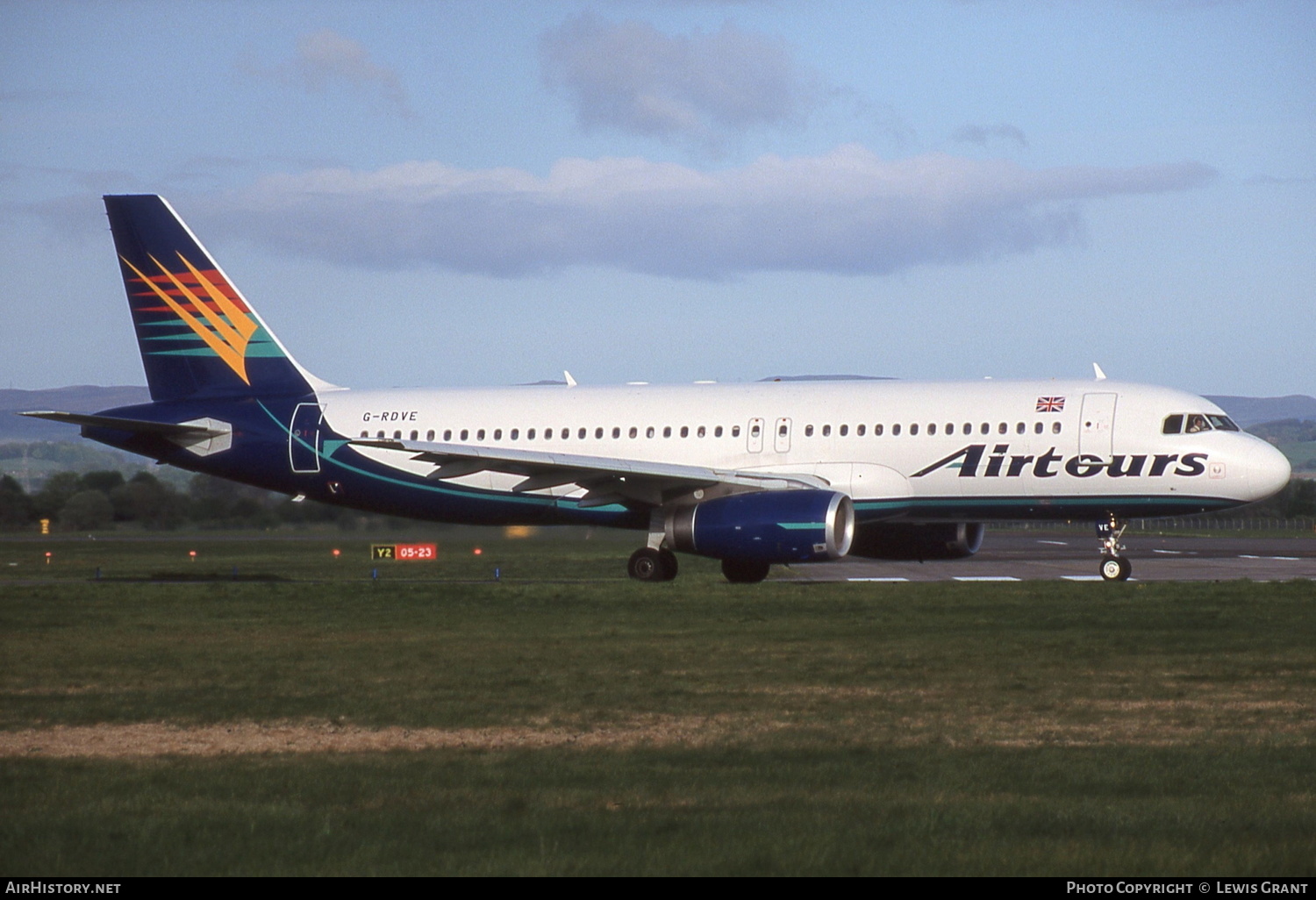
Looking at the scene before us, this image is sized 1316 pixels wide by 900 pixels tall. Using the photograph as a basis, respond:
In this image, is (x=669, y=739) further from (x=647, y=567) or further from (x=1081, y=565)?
(x=1081, y=565)

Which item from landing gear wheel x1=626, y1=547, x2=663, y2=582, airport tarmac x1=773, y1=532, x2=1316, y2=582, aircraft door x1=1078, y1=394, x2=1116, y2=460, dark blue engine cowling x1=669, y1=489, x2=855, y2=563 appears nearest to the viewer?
dark blue engine cowling x1=669, y1=489, x2=855, y2=563

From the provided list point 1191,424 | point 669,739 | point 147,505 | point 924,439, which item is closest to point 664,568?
point 924,439

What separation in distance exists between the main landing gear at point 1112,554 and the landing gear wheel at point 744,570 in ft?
21.2

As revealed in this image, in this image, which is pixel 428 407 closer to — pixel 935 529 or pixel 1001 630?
pixel 935 529

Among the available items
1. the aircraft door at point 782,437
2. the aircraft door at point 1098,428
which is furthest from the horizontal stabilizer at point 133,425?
the aircraft door at point 1098,428

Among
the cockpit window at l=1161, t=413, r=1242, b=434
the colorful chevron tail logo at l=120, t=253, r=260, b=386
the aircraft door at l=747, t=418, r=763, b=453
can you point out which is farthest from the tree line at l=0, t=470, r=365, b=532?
the cockpit window at l=1161, t=413, r=1242, b=434

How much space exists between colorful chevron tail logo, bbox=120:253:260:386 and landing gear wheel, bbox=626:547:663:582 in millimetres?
10538

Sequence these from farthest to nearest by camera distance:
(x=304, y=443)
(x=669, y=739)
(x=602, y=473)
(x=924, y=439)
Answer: (x=304, y=443), (x=924, y=439), (x=602, y=473), (x=669, y=739)

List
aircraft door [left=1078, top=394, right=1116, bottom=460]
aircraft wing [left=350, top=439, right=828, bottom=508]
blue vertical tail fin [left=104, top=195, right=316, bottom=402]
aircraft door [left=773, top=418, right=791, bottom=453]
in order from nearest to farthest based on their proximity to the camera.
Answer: aircraft door [left=1078, top=394, right=1116, bottom=460]
aircraft wing [left=350, top=439, right=828, bottom=508]
aircraft door [left=773, top=418, right=791, bottom=453]
blue vertical tail fin [left=104, top=195, right=316, bottom=402]

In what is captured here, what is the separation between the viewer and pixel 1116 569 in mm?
28875

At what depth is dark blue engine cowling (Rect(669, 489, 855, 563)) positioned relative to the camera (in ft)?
88.8

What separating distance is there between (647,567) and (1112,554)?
29.3 feet

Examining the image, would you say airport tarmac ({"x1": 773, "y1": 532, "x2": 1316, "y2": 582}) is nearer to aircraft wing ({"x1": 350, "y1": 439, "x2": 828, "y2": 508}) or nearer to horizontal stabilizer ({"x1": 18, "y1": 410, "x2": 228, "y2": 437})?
aircraft wing ({"x1": 350, "y1": 439, "x2": 828, "y2": 508})
